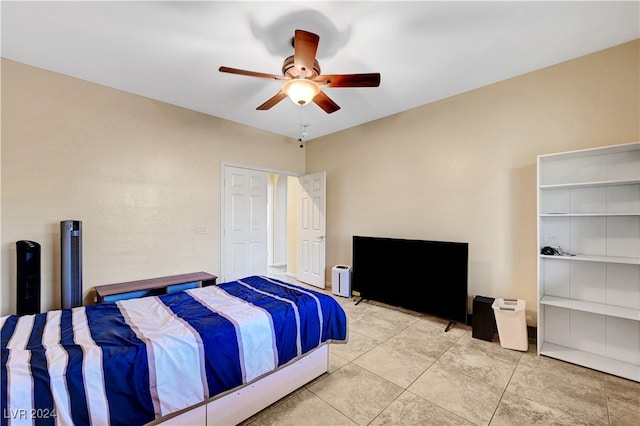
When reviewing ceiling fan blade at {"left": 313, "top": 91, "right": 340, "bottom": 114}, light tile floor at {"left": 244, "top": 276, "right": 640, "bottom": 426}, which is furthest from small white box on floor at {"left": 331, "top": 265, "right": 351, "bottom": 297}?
ceiling fan blade at {"left": 313, "top": 91, "right": 340, "bottom": 114}

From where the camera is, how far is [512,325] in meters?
2.70

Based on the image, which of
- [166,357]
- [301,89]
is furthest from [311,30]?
[166,357]

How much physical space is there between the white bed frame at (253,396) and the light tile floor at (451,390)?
0.07 m

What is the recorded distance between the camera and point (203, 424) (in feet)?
5.18

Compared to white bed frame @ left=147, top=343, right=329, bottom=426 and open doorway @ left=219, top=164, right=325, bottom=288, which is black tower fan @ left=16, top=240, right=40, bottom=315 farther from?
white bed frame @ left=147, top=343, right=329, bottom=426

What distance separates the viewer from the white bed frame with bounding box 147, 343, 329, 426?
5.04 ft

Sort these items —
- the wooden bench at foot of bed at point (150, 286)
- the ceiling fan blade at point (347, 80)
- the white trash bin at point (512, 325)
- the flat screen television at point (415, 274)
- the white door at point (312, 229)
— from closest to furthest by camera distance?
the ceiling fan blade at point (347, 80) → the white trash bin at point (512, 325) → the wooden bench at foot of bed at point (150, 286) → the flat screen television at point (415, 274) → the white door at point (312, 229)

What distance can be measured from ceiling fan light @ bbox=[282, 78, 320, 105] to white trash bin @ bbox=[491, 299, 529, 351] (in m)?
2.83

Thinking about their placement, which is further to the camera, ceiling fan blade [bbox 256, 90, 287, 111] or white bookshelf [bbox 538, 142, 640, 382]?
ceiling fan blade [bbox 256, 90, 287, 111]

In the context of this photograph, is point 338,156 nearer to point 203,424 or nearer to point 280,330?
point 280,330

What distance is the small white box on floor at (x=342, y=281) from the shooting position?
4359 mm

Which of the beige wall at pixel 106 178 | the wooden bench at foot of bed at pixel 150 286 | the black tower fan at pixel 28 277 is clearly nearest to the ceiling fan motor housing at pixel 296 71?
the beige wall at pixel 106 178

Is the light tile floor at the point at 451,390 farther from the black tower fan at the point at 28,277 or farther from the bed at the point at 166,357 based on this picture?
the black tower fan at the point at 28,277

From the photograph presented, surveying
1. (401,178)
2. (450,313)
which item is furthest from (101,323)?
(401,178)
